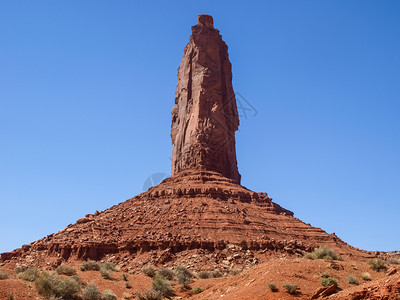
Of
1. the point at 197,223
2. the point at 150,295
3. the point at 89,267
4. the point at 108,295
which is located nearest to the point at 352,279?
the point at 150,295

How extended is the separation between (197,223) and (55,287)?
27.0 meters

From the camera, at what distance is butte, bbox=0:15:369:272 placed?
48.7 meters

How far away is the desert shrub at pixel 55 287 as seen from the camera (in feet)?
85.1

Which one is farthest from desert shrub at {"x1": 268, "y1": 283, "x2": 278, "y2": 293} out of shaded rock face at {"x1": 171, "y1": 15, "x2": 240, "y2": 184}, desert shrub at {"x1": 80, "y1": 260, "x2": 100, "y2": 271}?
shaded rock face at {"x1": 171, "y1": 15, "x2": 240, "y2": 184}

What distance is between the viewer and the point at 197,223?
52.2 metres

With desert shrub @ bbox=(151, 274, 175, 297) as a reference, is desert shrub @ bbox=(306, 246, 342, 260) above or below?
above

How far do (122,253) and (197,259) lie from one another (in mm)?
8318

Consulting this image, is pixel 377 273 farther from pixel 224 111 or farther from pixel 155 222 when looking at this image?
pixel 224 111

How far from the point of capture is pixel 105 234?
175 feet

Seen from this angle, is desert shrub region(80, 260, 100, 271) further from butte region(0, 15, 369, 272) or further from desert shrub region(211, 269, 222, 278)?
desert shrub region(211, 269, 222, 278)

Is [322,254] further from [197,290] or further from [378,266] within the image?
[197,290]

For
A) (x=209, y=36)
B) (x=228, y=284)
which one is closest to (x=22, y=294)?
(x=228, y=284)


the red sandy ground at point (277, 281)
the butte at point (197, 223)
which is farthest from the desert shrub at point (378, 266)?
the butte at point (197, 223)

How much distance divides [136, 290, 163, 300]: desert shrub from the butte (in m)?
14.8
